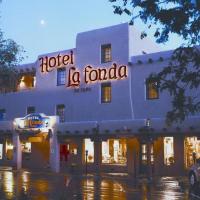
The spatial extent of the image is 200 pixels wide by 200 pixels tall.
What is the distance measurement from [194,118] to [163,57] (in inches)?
242

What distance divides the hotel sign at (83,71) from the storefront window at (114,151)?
499 centimetres

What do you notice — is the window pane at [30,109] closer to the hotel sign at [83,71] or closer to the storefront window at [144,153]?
the hotel sign at [83,71]

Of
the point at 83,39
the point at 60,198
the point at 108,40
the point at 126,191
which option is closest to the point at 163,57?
the point at 108,40

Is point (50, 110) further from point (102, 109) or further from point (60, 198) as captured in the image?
point (60, 198)

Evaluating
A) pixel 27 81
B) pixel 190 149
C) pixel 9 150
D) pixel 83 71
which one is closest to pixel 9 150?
pixel 9 150

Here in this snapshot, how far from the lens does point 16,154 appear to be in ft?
130

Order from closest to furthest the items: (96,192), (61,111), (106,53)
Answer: (96,192) → (106,53) → (61,111)

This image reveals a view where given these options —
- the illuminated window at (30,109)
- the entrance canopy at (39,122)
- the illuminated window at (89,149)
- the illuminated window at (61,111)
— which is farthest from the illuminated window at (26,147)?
the illuminated window at (89,149)

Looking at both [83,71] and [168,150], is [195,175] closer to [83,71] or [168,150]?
[168,150]

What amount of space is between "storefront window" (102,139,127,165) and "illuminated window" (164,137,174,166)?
135 inches

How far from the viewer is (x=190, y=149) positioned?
3266cm

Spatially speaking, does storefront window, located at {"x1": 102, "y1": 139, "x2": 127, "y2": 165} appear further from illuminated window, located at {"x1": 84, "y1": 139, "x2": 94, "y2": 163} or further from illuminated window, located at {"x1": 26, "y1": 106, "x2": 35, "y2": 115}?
illuminated window, located at {"x1": 26, "y1": 106, "x2": 35, "y2": 115}

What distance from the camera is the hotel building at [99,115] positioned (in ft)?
107

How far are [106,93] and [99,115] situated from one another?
73.1 inches
